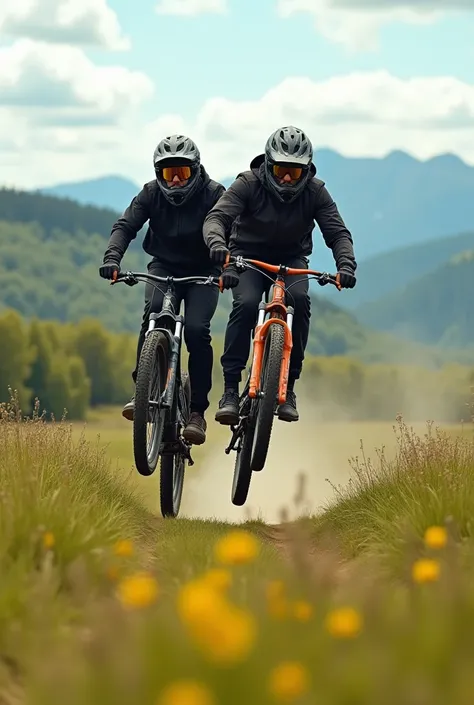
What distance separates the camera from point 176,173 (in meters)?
9.16

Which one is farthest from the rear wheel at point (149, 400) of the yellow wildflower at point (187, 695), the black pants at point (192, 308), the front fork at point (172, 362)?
the yellow wildflower at point (187, 695)

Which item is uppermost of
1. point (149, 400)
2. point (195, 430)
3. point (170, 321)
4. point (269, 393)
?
point (170, 321)

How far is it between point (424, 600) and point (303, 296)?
5.65 metres

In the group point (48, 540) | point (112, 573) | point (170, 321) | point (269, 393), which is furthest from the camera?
point (170, 321)

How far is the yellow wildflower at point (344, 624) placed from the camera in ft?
8.99

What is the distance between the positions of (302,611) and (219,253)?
5.46 meters

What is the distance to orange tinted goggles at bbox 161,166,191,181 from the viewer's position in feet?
30.0


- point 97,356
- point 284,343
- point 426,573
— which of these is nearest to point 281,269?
point 284,343

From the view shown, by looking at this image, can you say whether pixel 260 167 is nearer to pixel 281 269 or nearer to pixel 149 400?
pixel 281 269

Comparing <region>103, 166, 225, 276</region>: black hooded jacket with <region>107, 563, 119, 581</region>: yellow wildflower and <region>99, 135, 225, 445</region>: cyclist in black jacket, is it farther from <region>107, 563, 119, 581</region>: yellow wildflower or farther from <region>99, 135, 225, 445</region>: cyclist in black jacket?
<region>107, 563, 119, 581</region>: yellow wildflower

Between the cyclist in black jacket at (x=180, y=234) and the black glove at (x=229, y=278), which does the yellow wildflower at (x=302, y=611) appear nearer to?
the black glove at (x=229, y=278)

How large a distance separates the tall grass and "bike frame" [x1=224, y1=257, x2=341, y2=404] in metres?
2.47

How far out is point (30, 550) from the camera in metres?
4.66

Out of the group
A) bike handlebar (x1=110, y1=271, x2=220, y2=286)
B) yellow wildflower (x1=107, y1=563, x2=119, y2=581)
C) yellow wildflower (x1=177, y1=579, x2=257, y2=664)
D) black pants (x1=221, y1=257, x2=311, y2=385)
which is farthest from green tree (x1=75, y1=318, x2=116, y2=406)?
yellow wildflower (x1=177, y1=579, x2=257, y2=664)
